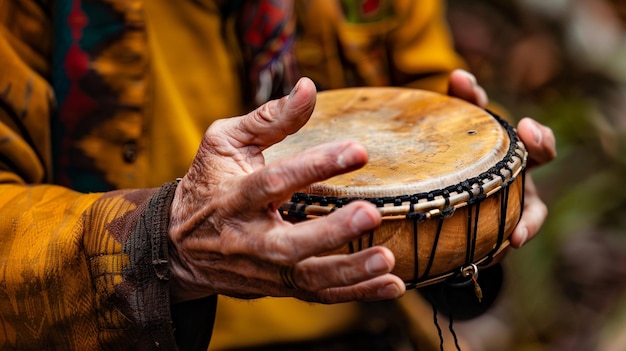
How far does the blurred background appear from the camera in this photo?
104 inches

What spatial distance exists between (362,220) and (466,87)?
0.62 meters

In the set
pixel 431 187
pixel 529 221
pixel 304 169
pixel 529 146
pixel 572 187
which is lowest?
pixel 572 187

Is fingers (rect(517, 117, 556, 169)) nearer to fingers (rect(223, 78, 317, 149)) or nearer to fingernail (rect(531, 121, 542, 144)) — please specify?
fingernail (rect(531, 121, 542, 144))

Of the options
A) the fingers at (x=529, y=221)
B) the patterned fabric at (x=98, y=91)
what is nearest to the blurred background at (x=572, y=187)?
the fingers at (x=529, y=221)

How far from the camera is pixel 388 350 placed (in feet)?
5.80

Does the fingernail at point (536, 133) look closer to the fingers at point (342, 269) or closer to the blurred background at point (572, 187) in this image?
the fingers at point (342, 269)

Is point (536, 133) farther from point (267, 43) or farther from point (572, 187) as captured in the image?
point (572, 187)

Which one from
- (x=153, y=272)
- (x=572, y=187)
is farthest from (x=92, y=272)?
(x=572, y=187)

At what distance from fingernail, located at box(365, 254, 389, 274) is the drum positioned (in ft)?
0.28

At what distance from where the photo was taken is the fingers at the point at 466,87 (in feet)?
4.43

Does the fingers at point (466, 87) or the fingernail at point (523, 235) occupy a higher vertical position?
the fingers at point (466, 87)

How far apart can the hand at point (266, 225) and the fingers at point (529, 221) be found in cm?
31

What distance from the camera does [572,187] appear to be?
108 inches

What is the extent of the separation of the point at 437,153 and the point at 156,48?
773 millimetres
